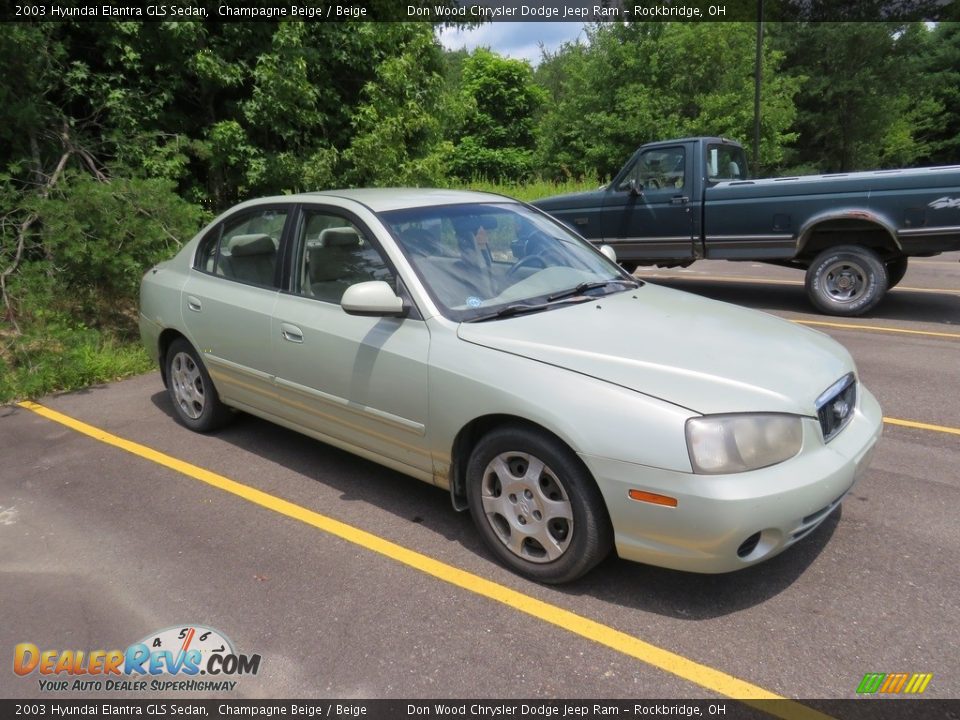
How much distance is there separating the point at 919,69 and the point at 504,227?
41.4 meters

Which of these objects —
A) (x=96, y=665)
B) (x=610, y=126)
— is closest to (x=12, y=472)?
(x=96, y=665)

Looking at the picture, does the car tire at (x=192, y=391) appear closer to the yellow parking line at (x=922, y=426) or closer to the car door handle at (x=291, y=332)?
the car door handle at (x=291, y=332)

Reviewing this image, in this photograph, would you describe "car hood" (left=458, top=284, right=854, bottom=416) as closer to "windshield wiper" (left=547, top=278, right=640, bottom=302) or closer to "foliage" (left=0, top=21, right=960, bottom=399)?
"windshield wiper" (left=547, top=278, right=640, bottom=302)

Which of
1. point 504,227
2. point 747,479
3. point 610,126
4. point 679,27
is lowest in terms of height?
point 747,479

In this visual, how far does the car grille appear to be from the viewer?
3094 mm

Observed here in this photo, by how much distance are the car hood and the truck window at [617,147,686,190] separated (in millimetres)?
6208

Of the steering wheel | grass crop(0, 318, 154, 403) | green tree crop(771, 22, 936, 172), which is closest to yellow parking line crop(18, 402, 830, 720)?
the steering wheel

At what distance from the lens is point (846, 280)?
876 centimetres

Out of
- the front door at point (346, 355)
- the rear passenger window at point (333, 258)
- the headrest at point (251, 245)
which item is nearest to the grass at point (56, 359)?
the headrest at point (251, 245)

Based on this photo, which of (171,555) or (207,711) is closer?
Answer: (207,711)

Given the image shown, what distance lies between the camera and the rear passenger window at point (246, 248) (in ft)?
15.0

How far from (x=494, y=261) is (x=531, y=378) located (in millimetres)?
1097

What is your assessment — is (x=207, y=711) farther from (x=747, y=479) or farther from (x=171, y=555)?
(x=747, y=479)

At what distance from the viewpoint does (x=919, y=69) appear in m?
36.8
